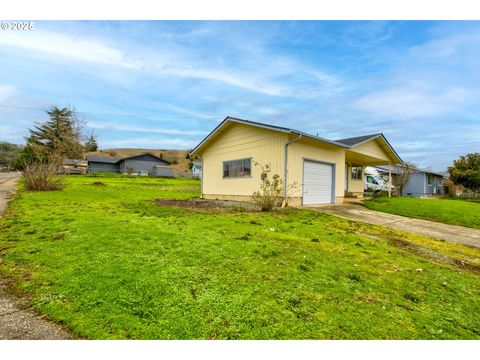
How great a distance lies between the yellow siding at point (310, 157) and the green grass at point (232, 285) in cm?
629

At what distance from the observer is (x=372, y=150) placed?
54.3ft

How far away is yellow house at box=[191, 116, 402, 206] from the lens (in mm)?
11445

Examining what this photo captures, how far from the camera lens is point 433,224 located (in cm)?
936

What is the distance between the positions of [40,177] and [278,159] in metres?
13.5

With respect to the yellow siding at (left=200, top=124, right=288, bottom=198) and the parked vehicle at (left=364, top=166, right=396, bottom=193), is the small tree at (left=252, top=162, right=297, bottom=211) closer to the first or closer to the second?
the yellow siding at (left=200, top=124, right=288, bottom=198)

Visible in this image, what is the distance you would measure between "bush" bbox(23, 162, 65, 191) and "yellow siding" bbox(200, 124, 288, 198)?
29.1 feet

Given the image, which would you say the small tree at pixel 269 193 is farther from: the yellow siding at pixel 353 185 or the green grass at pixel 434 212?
the yellow siding at pixel 353 185

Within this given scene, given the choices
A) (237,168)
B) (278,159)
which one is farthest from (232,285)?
(237,168)

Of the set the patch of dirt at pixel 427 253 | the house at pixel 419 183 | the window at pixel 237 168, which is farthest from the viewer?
the house at pixel 419 183

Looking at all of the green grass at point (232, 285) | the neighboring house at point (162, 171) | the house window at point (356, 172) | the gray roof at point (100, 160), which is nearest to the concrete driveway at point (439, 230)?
the green grass at point (232, 285)

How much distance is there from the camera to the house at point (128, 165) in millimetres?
49938
